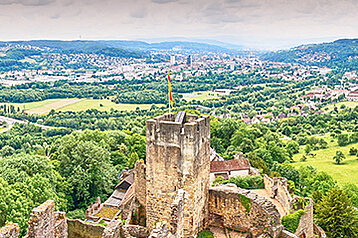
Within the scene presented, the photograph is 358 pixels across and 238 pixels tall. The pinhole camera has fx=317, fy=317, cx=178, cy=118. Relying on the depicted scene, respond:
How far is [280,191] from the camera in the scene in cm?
3197

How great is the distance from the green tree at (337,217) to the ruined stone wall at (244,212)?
14.7 m

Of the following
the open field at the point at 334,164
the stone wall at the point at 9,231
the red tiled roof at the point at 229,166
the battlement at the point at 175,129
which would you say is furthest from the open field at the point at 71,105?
the stone wall at the point at 9,231

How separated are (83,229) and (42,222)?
6.06 m

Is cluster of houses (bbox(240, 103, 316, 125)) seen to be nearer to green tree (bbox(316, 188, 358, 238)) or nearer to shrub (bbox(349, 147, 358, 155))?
shrub (bbox(349, 147, 358, 155))

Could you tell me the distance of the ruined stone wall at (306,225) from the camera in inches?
970

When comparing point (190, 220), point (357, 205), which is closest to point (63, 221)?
point (190, 220)

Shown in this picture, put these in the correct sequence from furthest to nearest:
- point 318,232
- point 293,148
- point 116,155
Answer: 1. point 293,148
2. point 116,155
3. point 318,232

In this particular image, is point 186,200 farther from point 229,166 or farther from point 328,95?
point 328,95

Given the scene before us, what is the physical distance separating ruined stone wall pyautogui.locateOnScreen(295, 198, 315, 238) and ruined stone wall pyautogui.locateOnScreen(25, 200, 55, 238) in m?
18.1

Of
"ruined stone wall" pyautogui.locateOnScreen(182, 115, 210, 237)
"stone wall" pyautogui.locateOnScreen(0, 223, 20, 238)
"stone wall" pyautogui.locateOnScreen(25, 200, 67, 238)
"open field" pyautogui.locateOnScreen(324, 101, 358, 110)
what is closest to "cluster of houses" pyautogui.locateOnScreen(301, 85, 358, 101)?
"open field" pyautogui.locateOnScreen(324, 101, 358, 110)

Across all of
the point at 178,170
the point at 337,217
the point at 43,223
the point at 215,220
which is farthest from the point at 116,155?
the point at 43,223

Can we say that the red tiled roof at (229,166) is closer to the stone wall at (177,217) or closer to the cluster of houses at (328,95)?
the stone wall at (177,217)

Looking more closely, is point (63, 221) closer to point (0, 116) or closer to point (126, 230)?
point (126, 230)

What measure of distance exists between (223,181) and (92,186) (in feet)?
55.1
